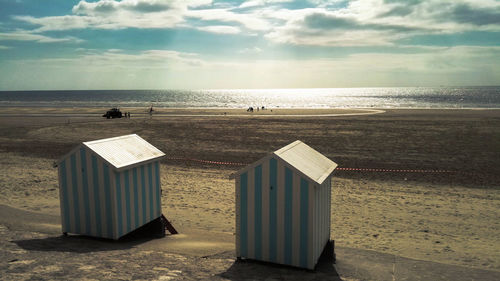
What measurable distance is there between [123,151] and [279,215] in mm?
3665

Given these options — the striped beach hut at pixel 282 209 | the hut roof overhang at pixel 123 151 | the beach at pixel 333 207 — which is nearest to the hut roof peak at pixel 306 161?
the striped beach hut at pixel 282 209

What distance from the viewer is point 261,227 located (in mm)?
6328

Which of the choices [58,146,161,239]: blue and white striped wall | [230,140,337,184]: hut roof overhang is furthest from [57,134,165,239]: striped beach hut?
[230,140,337,184]: hut roof overhang

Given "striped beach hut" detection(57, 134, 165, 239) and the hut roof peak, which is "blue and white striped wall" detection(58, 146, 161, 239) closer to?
"striped beach hut" detection(57, 134, 165, 239)

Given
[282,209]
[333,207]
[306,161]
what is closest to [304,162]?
[306,161]

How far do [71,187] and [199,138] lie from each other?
2041 centimetres

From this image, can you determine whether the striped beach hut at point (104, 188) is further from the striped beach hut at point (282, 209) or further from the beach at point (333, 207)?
the striped beach hut at point (282, 209)

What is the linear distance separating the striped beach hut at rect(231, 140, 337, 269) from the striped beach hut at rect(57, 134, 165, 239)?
2.49 meters

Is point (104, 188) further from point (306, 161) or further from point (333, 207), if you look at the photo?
point (333, 207)

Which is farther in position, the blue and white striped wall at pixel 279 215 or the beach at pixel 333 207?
the beach at pixel 333 207

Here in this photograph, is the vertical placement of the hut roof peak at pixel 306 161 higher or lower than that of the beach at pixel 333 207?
higher

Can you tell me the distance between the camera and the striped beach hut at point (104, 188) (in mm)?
7234

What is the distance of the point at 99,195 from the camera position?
7344 millimetres

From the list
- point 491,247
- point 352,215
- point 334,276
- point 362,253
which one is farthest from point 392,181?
point 334,276
